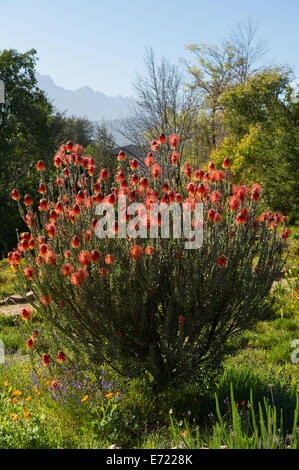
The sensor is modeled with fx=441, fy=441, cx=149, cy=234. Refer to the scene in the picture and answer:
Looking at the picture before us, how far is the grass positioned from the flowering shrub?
0.63ft

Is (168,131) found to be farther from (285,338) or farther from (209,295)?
(209,295)

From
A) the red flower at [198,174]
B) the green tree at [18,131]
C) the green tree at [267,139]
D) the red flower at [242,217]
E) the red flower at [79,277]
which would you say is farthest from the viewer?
the green tree at [18,131]

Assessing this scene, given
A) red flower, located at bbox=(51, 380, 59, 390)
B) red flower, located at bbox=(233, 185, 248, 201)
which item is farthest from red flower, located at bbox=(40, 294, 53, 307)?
red flower, located at bbox=(233, 185, 248, 201)

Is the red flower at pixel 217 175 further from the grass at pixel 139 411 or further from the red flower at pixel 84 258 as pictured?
the grass at pixel 139 411

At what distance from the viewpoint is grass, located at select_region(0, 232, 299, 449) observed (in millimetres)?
2680

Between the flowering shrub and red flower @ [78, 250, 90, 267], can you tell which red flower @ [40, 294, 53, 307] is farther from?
red flower @ [78, 250, 90, 267]

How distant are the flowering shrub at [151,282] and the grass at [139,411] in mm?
193

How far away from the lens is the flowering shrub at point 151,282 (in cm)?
294

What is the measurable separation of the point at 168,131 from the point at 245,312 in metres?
15.8

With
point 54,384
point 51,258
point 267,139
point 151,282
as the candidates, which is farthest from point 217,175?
point 267,139

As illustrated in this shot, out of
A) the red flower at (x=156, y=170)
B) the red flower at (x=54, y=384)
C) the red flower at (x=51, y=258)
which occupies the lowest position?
the red flower at (x=54, y=384)

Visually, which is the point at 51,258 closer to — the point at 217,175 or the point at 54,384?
the point at 54,384

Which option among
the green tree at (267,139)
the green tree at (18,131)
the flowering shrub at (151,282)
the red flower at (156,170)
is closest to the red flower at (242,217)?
the flowering shrub at (151,282)
